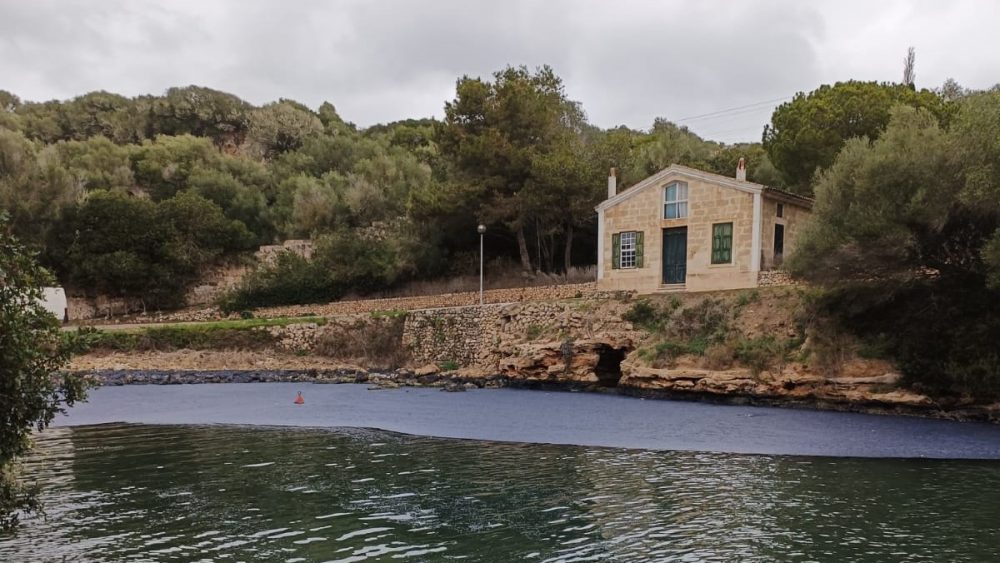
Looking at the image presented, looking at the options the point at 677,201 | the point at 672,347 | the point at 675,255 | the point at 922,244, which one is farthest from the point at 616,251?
the point at 922,244

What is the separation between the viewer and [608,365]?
1307 inches

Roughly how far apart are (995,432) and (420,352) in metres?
27.2

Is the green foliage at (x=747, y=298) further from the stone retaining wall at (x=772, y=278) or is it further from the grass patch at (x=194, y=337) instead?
the grass patch at (x=194, y=337)

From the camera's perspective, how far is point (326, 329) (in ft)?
136

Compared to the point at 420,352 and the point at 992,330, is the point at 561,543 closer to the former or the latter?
the point at 992,330

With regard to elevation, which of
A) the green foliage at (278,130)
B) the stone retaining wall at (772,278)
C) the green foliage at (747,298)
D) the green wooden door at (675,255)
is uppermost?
the green foliage at (278,130)

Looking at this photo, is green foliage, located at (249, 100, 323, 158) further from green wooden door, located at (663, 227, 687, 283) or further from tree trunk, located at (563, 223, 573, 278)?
green wooden door, located at (663, 227, 687, 283)

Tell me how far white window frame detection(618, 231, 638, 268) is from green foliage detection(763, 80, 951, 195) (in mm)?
10226

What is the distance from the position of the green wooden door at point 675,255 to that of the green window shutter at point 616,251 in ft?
8.16

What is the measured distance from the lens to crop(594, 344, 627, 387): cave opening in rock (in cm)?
3209

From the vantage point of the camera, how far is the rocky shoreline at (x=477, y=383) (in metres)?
22.6

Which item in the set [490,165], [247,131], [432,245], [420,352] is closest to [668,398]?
[420,352]

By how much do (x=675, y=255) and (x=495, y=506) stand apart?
25415 mm

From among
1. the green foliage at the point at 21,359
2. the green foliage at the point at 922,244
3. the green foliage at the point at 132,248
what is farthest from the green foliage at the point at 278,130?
the green foliage at the point at 21,359
